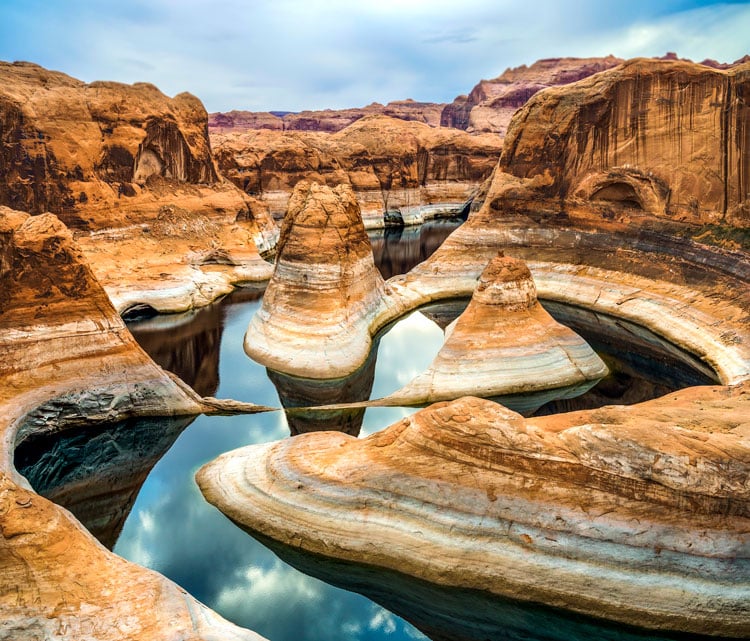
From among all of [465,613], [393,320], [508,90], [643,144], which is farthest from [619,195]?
[508,90]

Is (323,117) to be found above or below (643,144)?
above

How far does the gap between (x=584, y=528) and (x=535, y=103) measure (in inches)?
1039

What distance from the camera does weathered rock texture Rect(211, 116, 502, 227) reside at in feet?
157

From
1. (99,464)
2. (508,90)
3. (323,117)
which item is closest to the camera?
(99,464)

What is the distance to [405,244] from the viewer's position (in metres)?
45.5

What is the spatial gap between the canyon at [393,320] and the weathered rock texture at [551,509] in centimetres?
3

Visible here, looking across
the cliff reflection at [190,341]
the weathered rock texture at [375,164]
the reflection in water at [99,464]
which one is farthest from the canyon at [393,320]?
the cliff reflection at [190,341]

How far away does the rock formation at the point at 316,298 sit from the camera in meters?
19.3

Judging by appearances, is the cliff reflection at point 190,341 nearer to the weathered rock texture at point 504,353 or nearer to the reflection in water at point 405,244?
the weathered rock texture at point 504,353

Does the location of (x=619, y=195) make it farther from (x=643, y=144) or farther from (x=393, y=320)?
(x=393, y=320)

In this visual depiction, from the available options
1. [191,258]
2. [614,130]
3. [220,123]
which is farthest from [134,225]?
[220,123]

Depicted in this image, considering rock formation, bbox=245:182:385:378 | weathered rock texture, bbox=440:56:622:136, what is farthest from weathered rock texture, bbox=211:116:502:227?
weathered rock texture, bbox=440:56:622:136

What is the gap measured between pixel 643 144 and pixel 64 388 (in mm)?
24702

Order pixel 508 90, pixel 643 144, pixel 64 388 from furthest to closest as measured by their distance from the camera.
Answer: pixel 508 90, pixel 643 144, pixel 64 388
